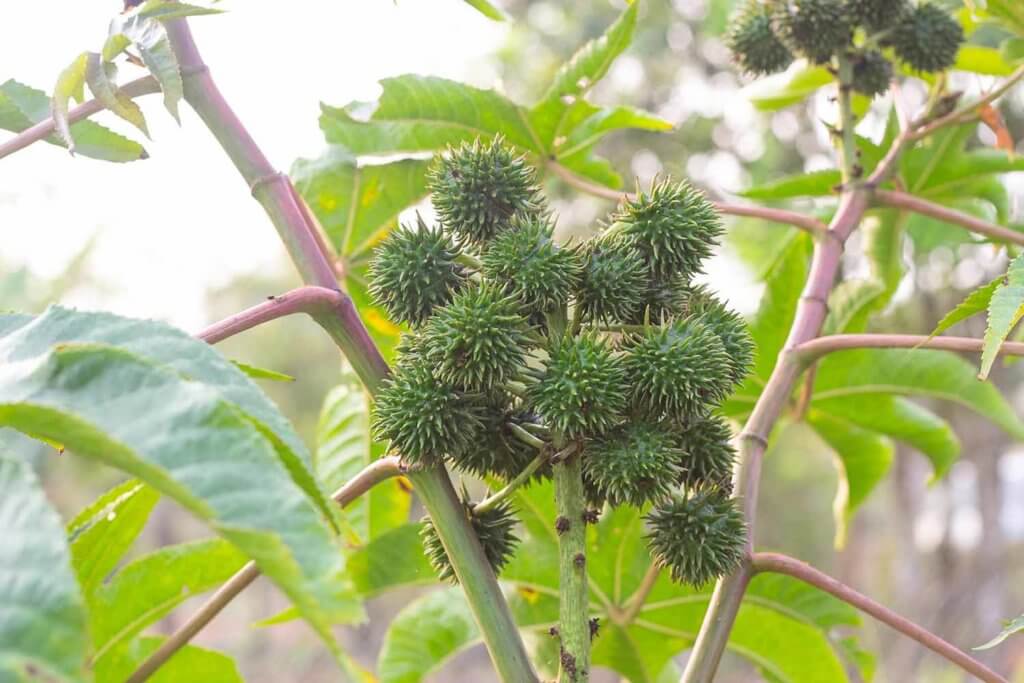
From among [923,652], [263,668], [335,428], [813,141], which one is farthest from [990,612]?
[263,668]

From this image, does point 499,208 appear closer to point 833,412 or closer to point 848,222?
point 848,222

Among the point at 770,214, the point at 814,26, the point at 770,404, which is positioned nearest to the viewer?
the point at 770,404

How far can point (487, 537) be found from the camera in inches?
49.0

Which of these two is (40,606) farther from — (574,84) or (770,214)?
(574,84)

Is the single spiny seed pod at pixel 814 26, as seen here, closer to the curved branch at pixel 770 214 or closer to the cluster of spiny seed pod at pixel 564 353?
the curved branch at pixel 770 214

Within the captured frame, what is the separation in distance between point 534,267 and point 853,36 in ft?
3.82

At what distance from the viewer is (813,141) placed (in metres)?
9.58

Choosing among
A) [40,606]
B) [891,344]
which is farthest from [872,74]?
[40,606]

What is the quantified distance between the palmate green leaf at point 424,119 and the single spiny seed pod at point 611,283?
846 millimetres

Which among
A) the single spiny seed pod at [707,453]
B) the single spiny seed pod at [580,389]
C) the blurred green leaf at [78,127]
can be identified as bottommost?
the single spiny seed pod at [707,453]

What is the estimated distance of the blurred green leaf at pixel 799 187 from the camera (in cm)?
212

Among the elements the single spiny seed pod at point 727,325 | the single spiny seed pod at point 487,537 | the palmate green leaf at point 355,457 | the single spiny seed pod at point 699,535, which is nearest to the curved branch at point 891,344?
the single spiny seed pod at point 727,325

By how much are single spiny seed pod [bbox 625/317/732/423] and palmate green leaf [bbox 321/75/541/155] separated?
2.96 ft

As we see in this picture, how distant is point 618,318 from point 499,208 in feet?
0.71
